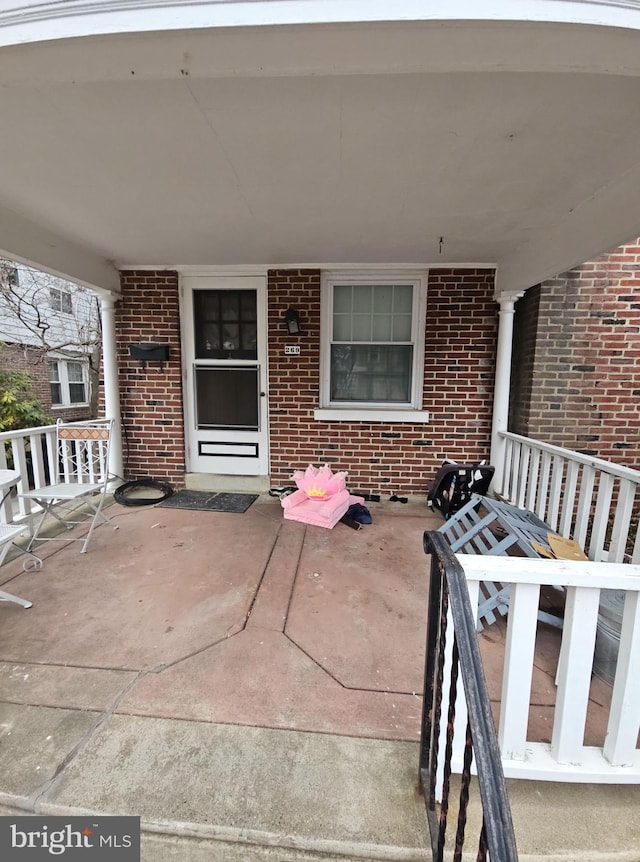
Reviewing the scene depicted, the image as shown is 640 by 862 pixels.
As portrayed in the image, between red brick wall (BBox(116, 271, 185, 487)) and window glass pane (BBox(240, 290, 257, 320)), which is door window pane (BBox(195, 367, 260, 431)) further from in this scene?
window glass pane (BBox(240, 290, 257, 320))

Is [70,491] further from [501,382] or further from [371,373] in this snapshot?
[501,382]

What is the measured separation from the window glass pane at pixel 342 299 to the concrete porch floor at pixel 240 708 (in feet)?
8.54

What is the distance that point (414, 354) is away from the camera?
4035 mm

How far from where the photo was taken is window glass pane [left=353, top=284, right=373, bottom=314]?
401 centimetres

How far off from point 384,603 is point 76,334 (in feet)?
30.2

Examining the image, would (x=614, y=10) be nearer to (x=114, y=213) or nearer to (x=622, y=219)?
(x=622, y=219)

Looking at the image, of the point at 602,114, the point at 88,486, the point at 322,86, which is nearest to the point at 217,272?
the point at 88,486

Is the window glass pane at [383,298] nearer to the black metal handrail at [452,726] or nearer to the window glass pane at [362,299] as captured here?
the window glass pane at [362,299]

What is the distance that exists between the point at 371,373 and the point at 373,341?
1.12ft

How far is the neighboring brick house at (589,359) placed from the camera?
3.59 meters

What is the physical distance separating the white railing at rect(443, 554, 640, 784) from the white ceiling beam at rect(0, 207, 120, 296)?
12.0 feet

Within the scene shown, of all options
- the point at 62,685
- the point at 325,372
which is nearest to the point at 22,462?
the point at 62,685

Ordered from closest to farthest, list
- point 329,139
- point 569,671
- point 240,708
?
point 569,671 < point 240,708 < point 329,139

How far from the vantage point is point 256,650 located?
5.84 feet
